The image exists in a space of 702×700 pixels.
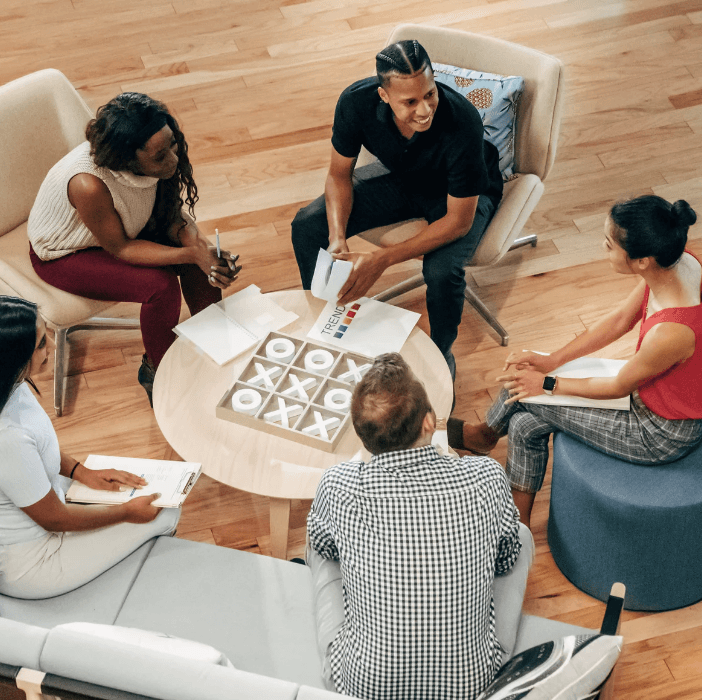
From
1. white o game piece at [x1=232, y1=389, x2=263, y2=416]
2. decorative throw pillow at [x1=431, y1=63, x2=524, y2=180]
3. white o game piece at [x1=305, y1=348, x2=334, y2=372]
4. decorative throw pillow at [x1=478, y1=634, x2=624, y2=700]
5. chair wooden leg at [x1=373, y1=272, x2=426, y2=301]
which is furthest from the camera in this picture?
chair wooden leg at [x1=373, y1=272, x2=426, y2=301]

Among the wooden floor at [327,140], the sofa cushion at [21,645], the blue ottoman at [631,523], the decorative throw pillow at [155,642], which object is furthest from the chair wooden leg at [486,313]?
the sofa cushion at [21,645]

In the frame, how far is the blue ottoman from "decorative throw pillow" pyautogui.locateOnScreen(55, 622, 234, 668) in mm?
1085

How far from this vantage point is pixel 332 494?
73.7 inches

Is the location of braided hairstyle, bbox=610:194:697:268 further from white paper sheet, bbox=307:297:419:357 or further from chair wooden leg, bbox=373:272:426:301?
chair wooden leg, bbox=373:272:426:301

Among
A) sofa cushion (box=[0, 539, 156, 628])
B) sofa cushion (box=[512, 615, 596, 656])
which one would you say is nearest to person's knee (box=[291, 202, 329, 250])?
sofa cushion (box=[0, 539, 156, 628])

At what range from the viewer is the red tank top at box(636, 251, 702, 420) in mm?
2213

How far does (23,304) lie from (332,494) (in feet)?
2.77

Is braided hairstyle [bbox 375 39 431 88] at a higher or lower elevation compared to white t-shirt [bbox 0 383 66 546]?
higher

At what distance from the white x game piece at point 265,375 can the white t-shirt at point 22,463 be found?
2.00 feet

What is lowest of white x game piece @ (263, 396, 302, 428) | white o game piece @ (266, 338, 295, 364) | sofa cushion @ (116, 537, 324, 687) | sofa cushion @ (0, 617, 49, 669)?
sofa cushion @ (116, 537, 324, 687)

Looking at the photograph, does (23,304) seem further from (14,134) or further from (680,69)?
(680,69)

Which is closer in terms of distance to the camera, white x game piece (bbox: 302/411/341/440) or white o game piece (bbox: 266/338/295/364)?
white x game piece (bbox: 302/411/341/440)

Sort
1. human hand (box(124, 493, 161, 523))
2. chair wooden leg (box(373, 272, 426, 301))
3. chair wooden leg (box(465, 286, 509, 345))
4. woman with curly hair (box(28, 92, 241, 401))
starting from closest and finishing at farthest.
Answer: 1. human hand (box(124, 493, 161, 523))
2. woman with curly hair (box(28, 92, 241, 401))
3. chair wooden leg (box(465, 286, 509, 345))
4. chair wooden leg (box(373, 272, 426, 301))

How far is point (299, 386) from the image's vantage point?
2545 millimetres
